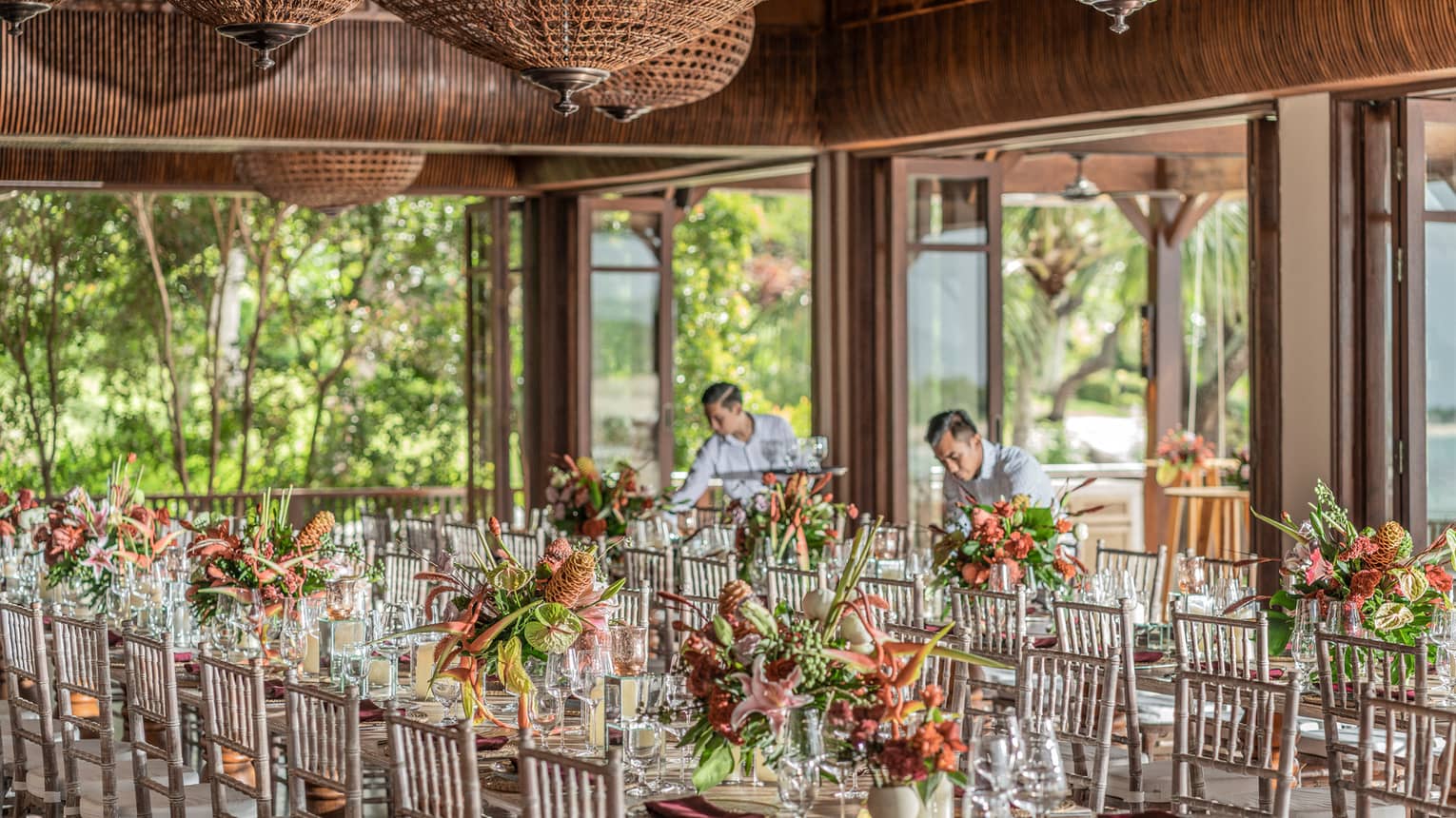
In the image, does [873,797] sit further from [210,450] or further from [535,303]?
[210,450]

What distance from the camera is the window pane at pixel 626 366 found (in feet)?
37.3

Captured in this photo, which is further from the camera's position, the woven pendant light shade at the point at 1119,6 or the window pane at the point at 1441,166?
the window pane at the point at 1441,166

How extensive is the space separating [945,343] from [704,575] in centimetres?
317

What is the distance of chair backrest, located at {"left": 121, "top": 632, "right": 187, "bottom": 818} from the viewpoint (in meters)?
4.33

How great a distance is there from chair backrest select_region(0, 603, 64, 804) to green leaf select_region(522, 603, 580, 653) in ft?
4.58

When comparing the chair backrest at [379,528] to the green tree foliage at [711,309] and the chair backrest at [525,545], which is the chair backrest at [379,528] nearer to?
the chair backrest at [525,545]

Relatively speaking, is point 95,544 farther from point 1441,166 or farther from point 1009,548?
point 1441,166

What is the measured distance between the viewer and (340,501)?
13.9 meters

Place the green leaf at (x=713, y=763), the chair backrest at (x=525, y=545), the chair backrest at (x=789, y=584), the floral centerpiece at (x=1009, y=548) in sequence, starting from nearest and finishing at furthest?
the green leaf at (x=713, y=763) → the floral centerpiece at (x=1009, y=548) → the chair backrest at (x=789, y=584) → the chair backrest at (x=525, y=545)

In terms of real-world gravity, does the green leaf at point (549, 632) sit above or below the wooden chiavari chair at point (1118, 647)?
above

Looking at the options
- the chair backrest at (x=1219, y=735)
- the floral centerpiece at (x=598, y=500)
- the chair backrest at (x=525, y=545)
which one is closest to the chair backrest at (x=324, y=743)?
the chair backrest at (x=1219, y=735)

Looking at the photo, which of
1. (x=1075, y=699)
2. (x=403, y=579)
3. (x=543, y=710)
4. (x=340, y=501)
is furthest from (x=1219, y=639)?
(x=340, y=501)

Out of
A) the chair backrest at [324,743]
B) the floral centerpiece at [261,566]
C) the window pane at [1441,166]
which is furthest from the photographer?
A: the window pane at [1441,166]

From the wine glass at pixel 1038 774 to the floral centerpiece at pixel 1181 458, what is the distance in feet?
27.0
